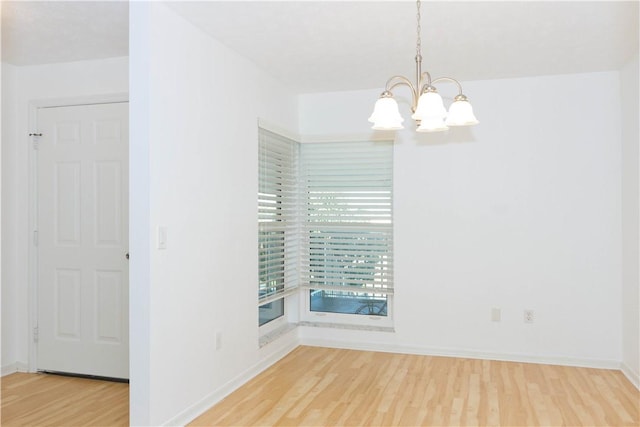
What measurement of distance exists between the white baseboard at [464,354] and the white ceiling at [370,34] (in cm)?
246

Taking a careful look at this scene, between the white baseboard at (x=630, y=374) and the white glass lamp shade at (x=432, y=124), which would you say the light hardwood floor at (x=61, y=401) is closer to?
the white glass lamp shade at (x=432, y=124)

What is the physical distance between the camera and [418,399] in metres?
3.65

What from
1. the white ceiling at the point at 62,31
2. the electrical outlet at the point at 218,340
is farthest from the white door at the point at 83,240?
the electrical outlet at the point at 218,340

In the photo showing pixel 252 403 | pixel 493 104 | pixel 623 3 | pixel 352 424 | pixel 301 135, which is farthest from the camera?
pixel 301 135

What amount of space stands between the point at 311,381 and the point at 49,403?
1.86 m

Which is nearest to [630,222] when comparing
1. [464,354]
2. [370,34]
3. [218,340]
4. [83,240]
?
[464,354]

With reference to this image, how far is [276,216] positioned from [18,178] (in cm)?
219

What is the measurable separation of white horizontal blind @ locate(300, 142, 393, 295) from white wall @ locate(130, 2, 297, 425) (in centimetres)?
113

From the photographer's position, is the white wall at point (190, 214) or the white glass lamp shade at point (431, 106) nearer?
the white glass lamp shade at point (431, 106)

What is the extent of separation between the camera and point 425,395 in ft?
12.2

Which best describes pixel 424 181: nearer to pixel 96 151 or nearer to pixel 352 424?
pixel 352 424

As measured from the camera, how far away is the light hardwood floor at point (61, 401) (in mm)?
3289

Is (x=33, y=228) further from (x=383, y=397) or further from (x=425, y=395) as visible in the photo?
(x=425, y=395)

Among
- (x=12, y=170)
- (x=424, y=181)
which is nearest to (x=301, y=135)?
(x=424, y=181)
